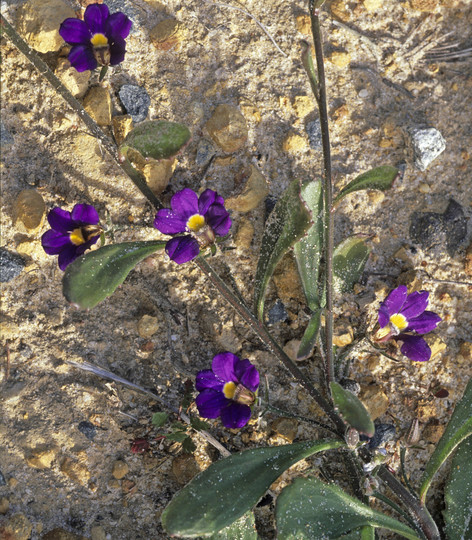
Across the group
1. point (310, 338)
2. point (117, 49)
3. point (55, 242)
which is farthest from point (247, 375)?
point (117, 49)

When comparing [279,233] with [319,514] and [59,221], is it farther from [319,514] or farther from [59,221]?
[319,514]

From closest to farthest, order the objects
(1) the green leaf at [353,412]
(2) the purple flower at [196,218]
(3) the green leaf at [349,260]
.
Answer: (1) the green leaf at [353,412] < (2) the purple flower at [196,218] < (3) the green leaf at [349,260]

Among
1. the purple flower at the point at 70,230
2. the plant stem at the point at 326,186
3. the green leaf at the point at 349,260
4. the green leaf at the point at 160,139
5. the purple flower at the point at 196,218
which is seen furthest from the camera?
the green leaf at the point at 349,260

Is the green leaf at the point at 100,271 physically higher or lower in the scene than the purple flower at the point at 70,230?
lower

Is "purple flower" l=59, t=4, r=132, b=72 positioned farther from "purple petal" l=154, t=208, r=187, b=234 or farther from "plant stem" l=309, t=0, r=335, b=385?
"plant stem" l=309, t=0, r=335, b=385

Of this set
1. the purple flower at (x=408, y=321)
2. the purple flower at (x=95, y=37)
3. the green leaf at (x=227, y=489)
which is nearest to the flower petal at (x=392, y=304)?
the purple flower at (x=408, y=321)

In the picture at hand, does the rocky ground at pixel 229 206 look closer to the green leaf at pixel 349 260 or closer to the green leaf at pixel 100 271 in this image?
the green leaf at pixel 349 260

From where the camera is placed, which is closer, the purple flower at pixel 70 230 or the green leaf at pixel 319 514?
the green leaf at pixel 319 514
